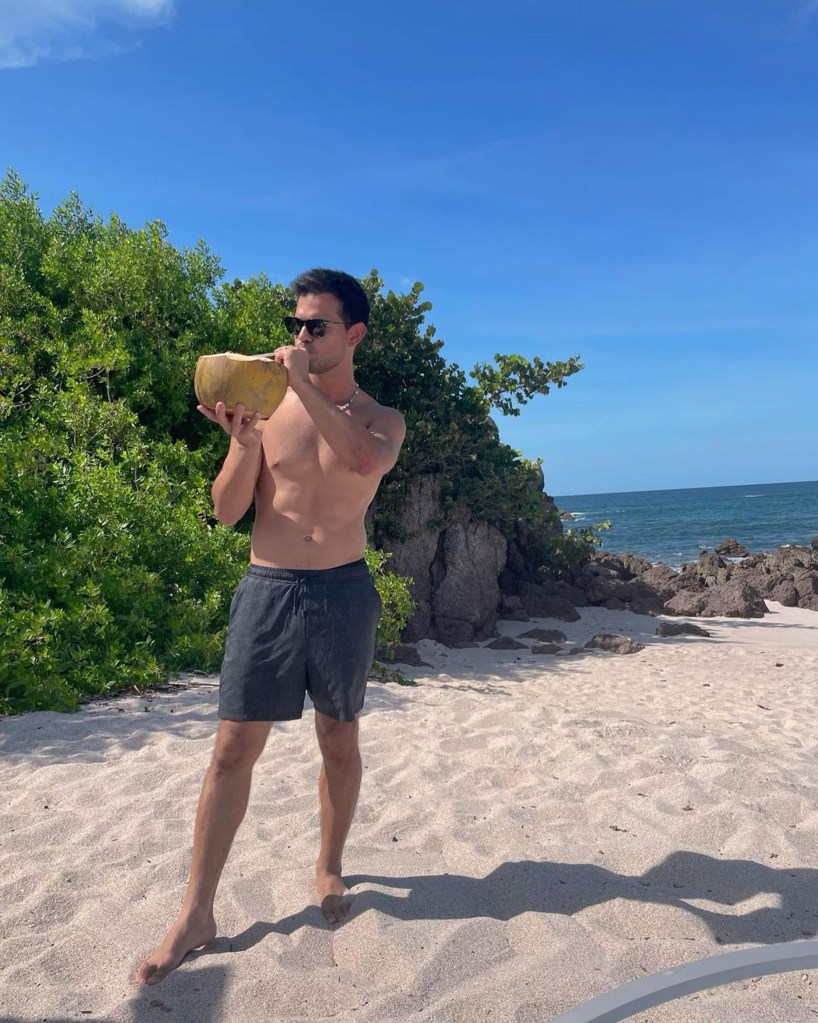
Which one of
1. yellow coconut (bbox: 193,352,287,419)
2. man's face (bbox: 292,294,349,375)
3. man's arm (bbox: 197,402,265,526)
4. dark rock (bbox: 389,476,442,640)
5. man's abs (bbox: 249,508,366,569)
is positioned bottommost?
dark rock (bbox: 389,476,442,640)

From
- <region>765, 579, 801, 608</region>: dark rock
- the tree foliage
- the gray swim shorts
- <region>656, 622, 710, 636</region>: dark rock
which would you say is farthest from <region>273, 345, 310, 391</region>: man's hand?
<region>765, 579, 801, 608</region>: dark rock

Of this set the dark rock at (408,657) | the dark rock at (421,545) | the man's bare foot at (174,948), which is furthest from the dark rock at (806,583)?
the man's bare foot at (174,948)

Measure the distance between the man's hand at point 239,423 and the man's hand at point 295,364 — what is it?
0.20 metres

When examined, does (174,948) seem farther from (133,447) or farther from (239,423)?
(133,447)

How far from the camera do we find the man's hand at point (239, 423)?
9.38 feet

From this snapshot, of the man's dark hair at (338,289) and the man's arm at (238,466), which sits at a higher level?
the man's dark hair at (338,289)

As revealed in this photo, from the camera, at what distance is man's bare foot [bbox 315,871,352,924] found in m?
3.08

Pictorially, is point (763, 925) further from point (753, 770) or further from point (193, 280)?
point (193, 280)

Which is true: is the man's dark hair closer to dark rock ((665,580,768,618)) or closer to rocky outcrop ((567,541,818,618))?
rocky outcrop ((567,541,818,618))

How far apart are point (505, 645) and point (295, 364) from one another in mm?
9835

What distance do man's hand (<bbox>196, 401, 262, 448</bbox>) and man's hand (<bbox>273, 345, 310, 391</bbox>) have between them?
20 cm

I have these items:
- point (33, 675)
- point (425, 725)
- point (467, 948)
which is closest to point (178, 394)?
point (33, 675)

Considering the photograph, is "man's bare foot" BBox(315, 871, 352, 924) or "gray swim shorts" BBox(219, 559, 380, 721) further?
"man's bare foot" BBox(315, 871, 352, 924)

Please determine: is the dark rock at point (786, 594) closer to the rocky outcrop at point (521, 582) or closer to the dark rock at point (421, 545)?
the rocky outcrop at point (521, 582)
